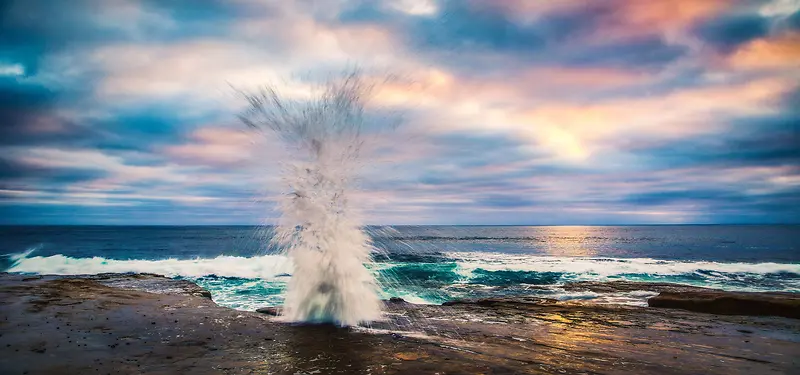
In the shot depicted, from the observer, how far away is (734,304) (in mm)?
12125

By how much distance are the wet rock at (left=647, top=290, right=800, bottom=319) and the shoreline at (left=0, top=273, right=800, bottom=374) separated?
1.75 metres

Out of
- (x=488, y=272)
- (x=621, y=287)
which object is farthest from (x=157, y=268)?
(x=621, y=287)

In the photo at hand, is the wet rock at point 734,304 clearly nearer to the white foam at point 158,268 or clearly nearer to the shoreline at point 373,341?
the shoreline at point 373,341

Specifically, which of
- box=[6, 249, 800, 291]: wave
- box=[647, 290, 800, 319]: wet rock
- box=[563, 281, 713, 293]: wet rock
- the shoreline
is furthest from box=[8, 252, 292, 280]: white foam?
box=[647, 290, 800, 319]: wet rock

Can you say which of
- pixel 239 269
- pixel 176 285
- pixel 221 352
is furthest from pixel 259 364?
pixel 239 269

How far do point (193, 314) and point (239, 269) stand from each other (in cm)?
2345

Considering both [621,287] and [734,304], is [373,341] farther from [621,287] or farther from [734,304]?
[621,287]

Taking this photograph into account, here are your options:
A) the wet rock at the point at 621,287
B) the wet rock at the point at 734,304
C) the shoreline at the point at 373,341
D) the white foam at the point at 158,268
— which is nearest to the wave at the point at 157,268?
the white foam at the point at 158,268

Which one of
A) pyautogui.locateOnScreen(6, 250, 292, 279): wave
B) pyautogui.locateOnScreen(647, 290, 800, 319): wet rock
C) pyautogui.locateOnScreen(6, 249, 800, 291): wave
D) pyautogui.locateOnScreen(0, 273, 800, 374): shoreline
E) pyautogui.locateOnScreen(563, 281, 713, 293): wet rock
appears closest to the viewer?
pyautogui.locateOnScreen(0, 273, 800, 374): shoreline

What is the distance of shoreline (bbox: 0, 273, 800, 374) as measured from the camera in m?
4.94

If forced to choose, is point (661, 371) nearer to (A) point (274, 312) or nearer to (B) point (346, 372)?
(B) point (346, 372)

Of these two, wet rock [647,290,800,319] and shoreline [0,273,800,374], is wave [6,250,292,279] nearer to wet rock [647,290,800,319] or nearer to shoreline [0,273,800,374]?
shoreline [0,273,800,374]

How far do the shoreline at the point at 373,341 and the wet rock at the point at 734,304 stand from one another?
175cm

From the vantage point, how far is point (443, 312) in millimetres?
9930
